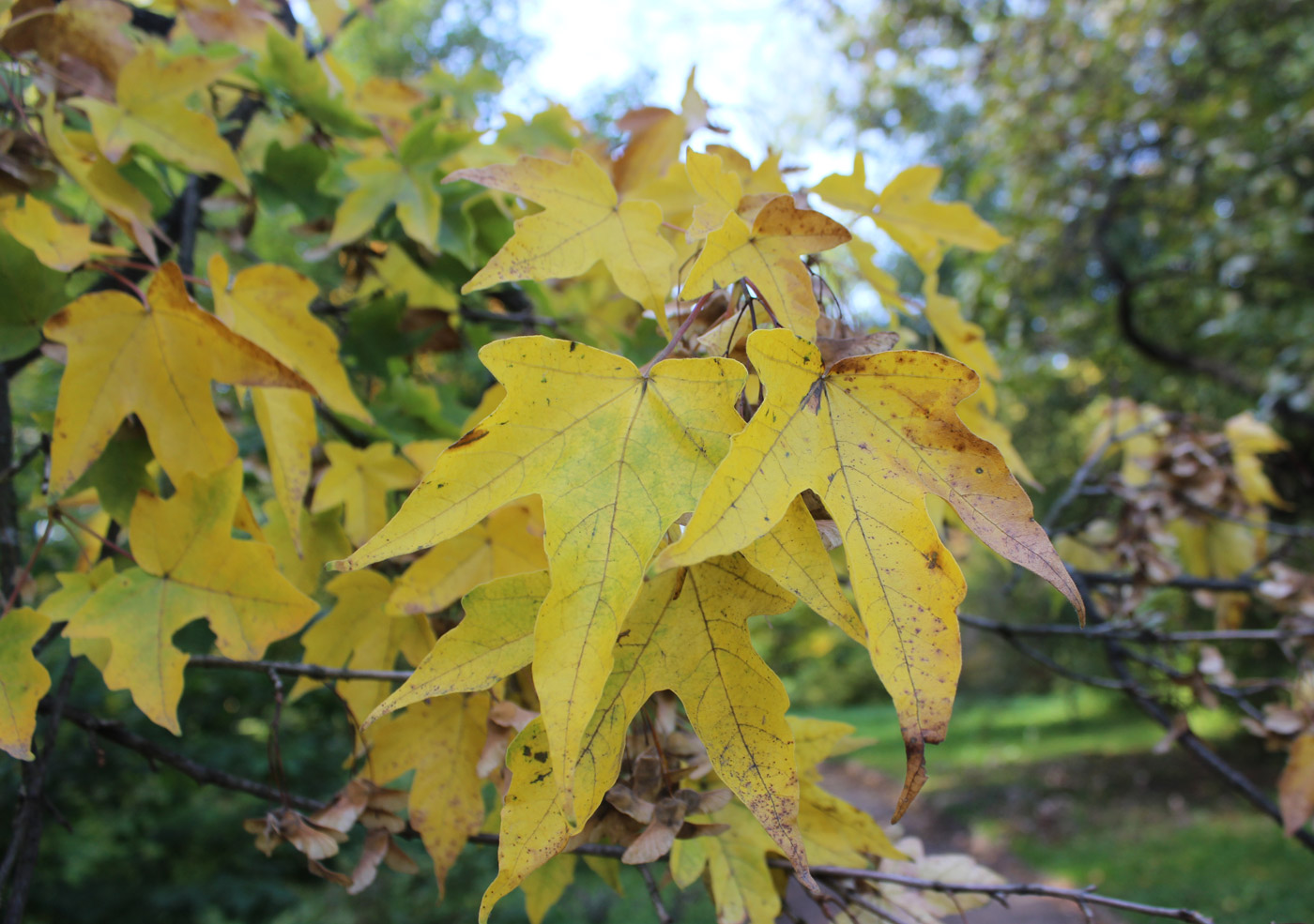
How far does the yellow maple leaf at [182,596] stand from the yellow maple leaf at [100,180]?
0.35m

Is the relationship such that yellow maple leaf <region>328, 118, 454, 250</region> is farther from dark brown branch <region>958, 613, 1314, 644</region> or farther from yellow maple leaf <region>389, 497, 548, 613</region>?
dark brown branch <region>958, 613, 1314, 644</region>

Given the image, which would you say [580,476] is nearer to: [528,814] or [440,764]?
[528,814]

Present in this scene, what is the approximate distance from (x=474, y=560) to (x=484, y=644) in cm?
31

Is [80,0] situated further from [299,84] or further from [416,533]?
[416,533]

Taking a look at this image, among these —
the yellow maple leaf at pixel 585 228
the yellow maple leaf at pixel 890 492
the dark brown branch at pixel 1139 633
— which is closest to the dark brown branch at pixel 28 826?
the yellow maple leaf at pixel 585 228

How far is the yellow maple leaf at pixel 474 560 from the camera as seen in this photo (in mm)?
820

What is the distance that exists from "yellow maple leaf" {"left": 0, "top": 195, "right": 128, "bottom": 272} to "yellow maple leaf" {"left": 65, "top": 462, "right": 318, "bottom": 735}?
0.28 m

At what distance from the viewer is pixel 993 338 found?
13.8ft

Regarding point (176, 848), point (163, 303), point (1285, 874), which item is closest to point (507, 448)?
point (163, 303)

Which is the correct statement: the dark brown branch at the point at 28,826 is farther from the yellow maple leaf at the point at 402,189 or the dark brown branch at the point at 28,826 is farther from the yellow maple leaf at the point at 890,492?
the yellow maple leaf at the point at 890,492

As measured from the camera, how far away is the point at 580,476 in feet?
1.73

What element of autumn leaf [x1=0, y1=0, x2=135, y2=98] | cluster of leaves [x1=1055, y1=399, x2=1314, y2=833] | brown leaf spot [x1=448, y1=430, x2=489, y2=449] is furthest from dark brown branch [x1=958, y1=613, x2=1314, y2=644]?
autumn leaf [x1=0, y1=0, x2=135, y2=98]

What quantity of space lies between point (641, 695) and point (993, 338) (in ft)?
14.0

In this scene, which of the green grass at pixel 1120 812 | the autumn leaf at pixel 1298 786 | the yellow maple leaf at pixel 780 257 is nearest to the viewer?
the yellow maple leaf at pixel 780 257
